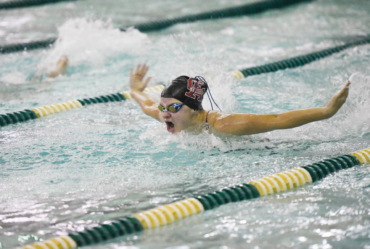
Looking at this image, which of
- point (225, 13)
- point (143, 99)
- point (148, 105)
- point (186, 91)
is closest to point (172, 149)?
point (186, 91)

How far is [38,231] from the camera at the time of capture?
233 cm

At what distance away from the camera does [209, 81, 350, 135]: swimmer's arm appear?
281 centimetres

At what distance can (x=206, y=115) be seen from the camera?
3398mm

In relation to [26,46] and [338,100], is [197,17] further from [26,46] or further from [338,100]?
[338,100]

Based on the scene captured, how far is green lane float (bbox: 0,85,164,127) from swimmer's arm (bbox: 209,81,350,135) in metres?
1.94

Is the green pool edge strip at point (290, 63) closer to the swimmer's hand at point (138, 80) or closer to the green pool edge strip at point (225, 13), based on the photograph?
the swimmer's hand at point (138, 80)

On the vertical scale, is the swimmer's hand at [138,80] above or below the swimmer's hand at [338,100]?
above

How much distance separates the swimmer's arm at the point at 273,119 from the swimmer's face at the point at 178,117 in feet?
0.66

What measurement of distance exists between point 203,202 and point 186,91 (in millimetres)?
978

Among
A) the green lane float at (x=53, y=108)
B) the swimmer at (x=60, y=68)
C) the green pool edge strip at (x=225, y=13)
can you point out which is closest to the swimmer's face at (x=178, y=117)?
the green lane float at (x=53, y=108)

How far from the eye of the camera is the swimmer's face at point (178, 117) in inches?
128

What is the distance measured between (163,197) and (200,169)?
486mm

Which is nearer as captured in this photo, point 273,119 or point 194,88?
point 273,119

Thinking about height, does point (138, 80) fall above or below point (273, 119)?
above
